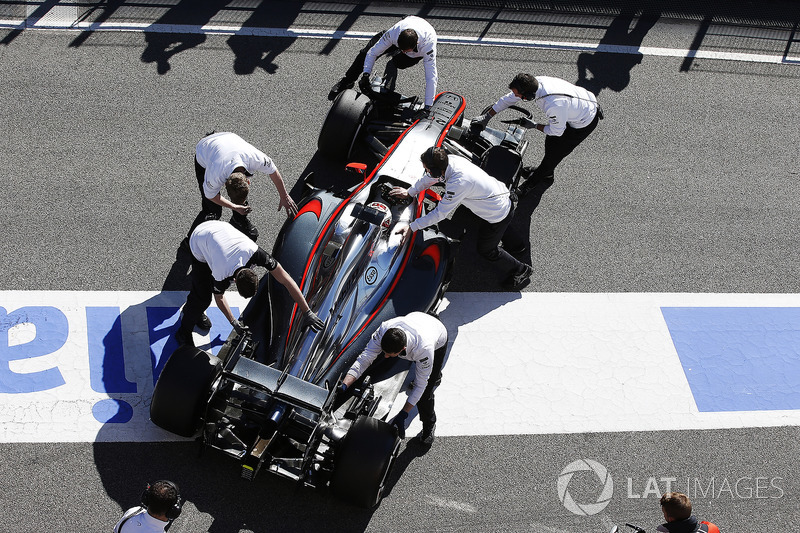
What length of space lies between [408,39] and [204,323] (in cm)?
385

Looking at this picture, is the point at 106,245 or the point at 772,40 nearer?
the point at 106,245

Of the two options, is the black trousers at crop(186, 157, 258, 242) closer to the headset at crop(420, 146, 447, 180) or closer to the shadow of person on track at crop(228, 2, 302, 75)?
the headset at crop(420, 146, 447, 180)

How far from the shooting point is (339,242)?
25.5 feet

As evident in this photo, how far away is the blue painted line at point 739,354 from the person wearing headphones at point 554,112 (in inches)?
81.0

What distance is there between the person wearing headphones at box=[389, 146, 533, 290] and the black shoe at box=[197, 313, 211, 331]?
78.6 inches

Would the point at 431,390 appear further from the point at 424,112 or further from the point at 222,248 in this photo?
the point at 424,112

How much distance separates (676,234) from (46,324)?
6818mm

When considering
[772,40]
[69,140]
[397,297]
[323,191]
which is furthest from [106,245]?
[772,40]

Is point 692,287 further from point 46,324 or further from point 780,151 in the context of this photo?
point 46,324

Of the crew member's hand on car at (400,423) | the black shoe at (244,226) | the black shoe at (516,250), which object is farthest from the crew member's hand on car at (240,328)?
the black shoe at (516,250)

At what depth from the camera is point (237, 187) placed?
7.66 metres

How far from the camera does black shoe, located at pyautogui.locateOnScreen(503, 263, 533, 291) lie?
9.06 meters

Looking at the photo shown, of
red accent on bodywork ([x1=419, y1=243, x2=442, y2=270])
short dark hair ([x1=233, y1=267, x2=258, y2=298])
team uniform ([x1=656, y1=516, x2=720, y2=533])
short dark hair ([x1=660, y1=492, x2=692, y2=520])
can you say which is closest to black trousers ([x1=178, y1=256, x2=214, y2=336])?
short dark hair ([x1=233, y1=267, x2=258, y2=298])

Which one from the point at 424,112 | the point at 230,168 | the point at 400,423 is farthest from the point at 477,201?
the point at 230,168
